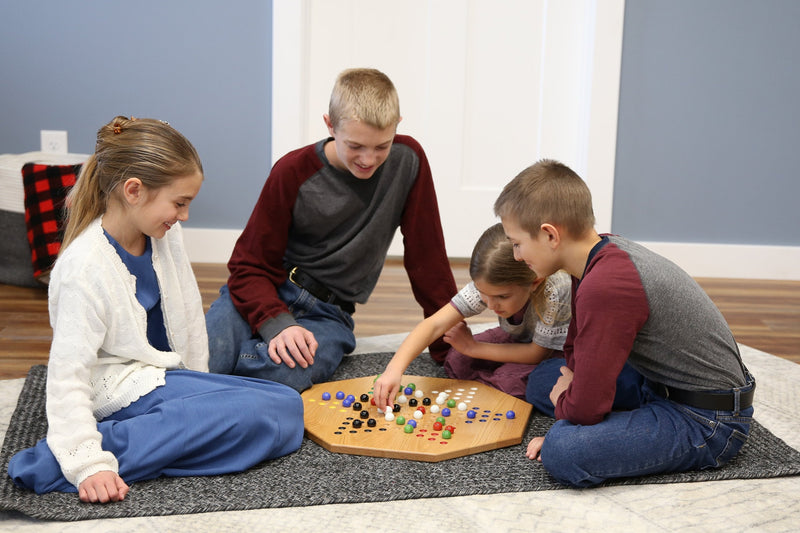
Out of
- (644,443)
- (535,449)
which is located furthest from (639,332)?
(535,449)

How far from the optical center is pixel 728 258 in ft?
10.6

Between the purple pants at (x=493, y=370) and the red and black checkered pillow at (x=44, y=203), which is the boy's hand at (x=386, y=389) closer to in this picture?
the purple pants at (x=493, y=370)

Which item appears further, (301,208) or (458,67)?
(458,67)

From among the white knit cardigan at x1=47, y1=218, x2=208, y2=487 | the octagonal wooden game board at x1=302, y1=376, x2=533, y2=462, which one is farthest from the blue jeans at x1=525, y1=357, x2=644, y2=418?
the white knit cardigan at x1=47, y1=218, x2=208, y2=487

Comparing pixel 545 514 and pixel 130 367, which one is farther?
pixel 130 367

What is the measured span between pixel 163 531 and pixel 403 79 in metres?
2.34

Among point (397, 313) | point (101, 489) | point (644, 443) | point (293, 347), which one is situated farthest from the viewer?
point (397, 313)

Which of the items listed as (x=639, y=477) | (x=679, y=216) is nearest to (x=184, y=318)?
(x=639, y=477)

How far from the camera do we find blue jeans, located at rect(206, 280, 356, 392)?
5.77 ft

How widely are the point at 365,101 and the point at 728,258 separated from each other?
211 centimetres

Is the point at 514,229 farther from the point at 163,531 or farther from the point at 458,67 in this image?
the point at 458,67

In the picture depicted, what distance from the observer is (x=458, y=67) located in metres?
3.21

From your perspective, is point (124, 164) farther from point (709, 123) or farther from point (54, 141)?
point (709, 123)

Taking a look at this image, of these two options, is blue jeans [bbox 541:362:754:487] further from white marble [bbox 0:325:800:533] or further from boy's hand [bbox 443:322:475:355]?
boy's hand [bbox 443:322:475:355]
